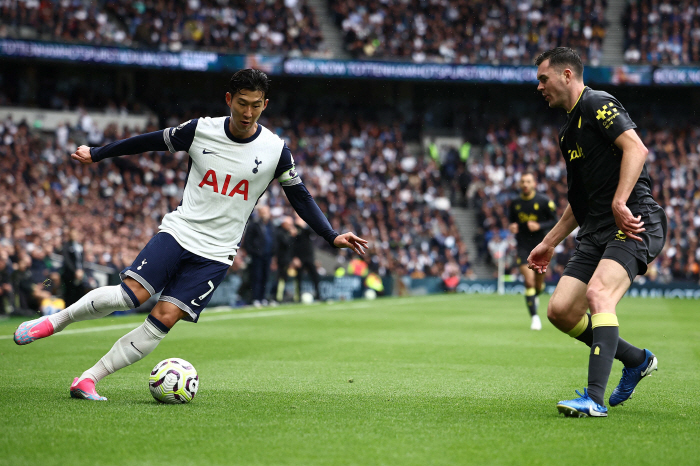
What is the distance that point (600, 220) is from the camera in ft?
17.7

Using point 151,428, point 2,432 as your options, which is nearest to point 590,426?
point 151,428

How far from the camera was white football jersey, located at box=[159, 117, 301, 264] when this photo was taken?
573 cm

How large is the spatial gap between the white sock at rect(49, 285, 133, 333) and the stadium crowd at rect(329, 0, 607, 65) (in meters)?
31.8

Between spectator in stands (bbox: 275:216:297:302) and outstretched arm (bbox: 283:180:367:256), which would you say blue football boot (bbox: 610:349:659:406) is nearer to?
outstretched arm (bbox: 283:180:367:256)

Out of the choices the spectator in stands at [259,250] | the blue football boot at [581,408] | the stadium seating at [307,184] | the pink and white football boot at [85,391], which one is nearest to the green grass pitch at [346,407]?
the blue football boot at [581,408]

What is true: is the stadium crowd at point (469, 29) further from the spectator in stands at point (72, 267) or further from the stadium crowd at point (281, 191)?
the spectator in stands at point (72, 267)

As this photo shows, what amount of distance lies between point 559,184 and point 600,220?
1133 inches

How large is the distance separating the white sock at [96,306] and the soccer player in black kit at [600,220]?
3.04 metres

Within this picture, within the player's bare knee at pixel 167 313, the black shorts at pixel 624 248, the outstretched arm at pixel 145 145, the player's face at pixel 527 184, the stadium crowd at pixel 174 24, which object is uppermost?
the stadium crowd at pixel 174 24

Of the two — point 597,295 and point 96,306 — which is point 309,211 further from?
point 597,295

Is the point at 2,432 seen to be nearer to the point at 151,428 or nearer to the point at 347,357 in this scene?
the point at 151,428

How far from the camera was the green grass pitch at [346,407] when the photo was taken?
3.90m

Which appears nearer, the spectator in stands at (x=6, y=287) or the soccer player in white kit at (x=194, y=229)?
the soccer player in white kit at (x=194, y=229)

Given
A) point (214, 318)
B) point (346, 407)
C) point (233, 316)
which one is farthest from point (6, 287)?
point (346, 407)
